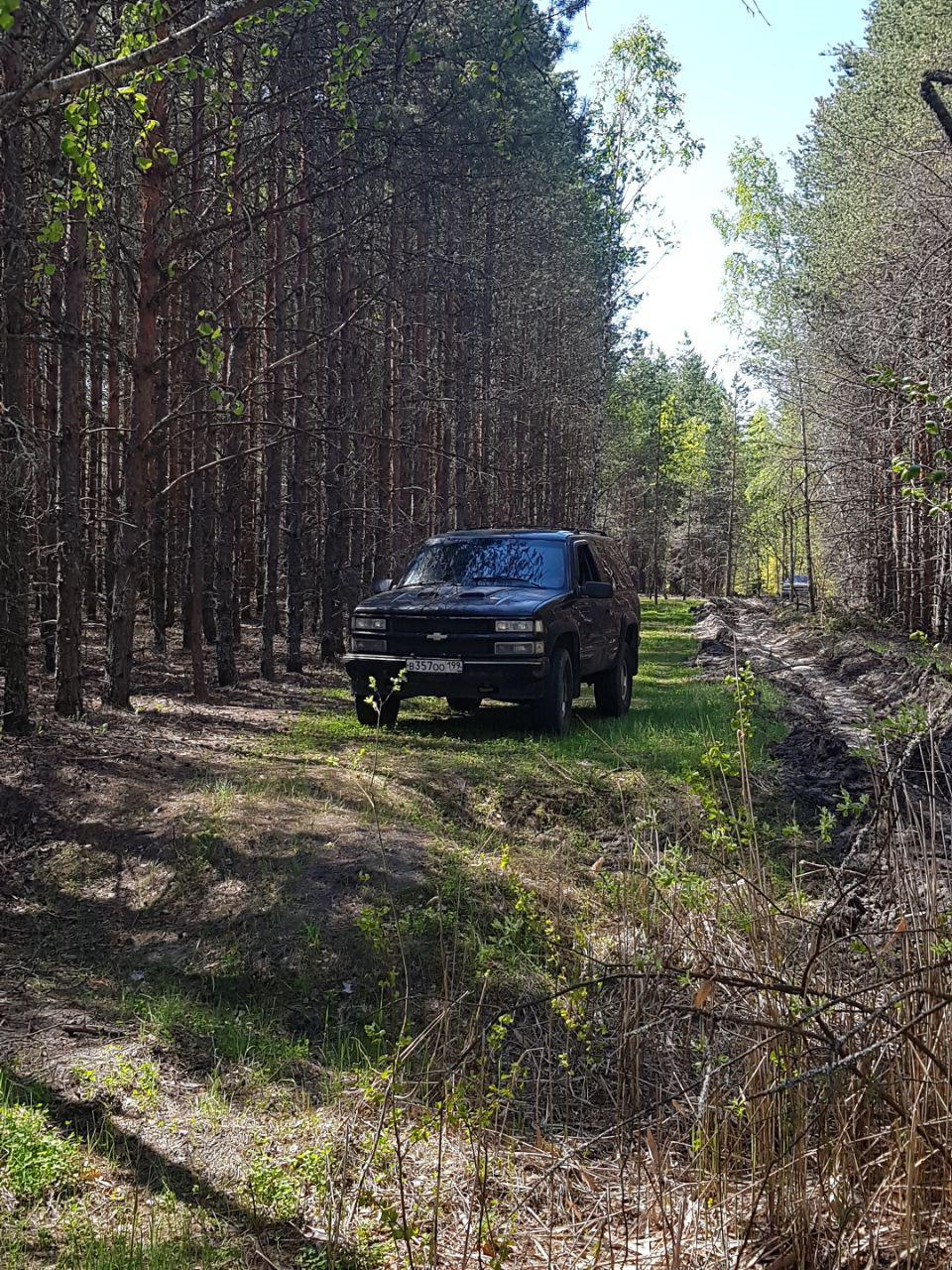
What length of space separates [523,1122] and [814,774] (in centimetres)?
577

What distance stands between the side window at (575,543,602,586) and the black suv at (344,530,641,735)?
0.04ft

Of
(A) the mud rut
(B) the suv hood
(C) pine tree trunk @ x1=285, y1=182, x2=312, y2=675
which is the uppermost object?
(C) pine tree trunk @ x1=285, y1=182, x2=312, y2=675

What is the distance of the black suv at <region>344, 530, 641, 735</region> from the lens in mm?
10023

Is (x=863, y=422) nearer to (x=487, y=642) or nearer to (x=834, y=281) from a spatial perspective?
(x=834, y=281)

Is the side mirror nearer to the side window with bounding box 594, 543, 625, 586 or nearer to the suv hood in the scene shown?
the suv hood

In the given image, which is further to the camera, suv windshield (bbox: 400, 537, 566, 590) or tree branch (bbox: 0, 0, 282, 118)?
suv windshield (bbox: 400, 537, 566, 590)

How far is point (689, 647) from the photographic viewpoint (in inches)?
1002

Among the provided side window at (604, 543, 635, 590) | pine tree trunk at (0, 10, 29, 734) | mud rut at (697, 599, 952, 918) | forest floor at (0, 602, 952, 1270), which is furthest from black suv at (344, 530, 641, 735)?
pine tree trunk at (0, 10, 29, 734)

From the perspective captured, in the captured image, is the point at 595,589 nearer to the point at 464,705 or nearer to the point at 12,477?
the point at 464,705

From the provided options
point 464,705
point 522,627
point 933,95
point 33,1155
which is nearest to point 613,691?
point 464,705

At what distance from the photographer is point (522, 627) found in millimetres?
9922

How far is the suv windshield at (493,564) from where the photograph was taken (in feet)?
36.6

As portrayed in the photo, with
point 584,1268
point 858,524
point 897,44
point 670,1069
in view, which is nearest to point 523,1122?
point 670,1069

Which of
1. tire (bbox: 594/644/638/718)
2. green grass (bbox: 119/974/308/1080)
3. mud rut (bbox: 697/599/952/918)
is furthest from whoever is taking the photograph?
tire (bbox: 594/644/638/718)
